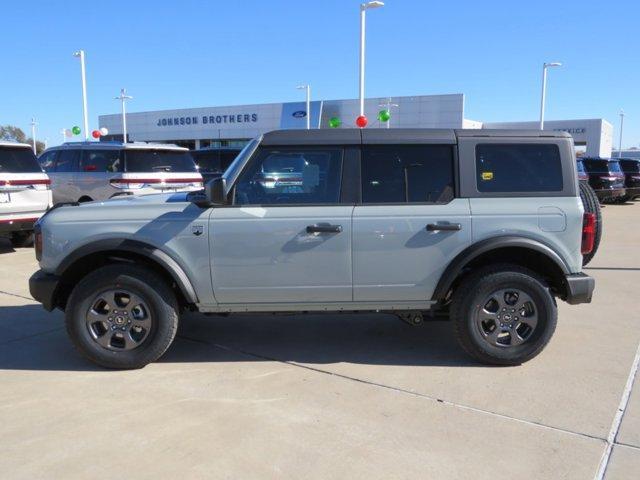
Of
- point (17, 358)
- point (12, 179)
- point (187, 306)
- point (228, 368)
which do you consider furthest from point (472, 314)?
point (12, 179)

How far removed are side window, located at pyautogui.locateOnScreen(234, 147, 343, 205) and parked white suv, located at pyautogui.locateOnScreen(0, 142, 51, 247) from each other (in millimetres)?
6274

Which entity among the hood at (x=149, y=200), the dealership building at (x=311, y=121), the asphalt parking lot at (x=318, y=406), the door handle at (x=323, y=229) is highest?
the dealership building at (x=311, y=121)

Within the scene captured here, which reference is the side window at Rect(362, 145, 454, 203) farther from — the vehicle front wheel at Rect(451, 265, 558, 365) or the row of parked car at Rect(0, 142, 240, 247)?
the row of parked car at Rect(0, 142, 240, 247)

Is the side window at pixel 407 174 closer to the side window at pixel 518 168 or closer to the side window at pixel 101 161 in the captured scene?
the side window at pixel 518 168

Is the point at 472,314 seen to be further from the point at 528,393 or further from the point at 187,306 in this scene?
the point at 187,306

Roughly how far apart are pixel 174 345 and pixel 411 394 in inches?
87.3

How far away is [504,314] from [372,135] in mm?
1761

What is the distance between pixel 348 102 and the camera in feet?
160

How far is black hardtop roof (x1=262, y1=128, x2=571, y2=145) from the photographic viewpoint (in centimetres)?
452

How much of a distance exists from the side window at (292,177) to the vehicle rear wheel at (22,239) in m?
7.67

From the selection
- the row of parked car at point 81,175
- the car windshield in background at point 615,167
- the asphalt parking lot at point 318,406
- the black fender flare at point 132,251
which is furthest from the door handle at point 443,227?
the car windshield in background at point 615,167

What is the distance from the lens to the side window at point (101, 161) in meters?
11.3

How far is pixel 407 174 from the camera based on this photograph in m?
4.53

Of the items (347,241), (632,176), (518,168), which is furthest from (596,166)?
(347,241)
